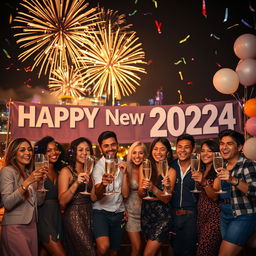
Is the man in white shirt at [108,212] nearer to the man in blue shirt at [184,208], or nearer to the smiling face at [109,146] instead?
the smiling face at [109,146]

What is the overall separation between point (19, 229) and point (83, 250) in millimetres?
731

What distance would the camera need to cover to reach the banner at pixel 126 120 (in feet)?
20.2

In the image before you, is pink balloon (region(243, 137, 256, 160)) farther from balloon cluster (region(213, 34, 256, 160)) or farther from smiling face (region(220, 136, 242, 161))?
smiling face (region(220, 136, 242, 161))

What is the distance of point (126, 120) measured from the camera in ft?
21.3

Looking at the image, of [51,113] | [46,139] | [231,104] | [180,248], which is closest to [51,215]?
[46,139]

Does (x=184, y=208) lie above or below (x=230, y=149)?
below

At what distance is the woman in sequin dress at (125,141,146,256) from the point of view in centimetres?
416

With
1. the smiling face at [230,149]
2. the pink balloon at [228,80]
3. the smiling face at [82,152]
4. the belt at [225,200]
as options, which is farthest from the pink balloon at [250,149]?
the smiling face at [82,152]

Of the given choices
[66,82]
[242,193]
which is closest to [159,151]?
[242,193]

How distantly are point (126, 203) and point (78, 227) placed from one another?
0.71 meters

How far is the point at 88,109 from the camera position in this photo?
6.48m

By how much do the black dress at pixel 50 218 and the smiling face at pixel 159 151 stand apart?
3.91ft

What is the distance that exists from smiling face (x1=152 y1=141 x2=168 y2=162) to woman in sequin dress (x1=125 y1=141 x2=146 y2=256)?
17 centimetres

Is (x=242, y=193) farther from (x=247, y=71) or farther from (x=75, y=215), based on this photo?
(x=247, y=71)
